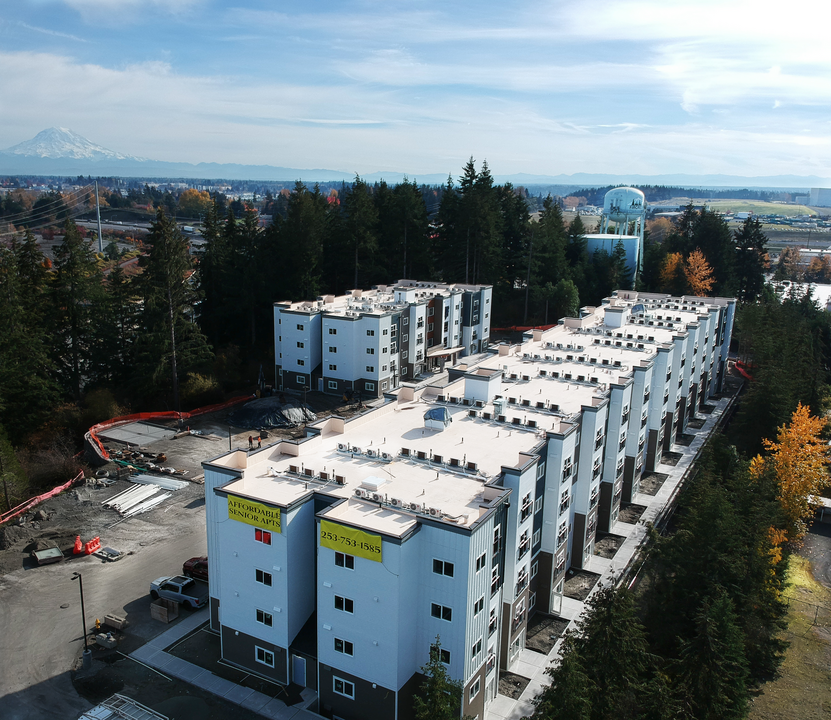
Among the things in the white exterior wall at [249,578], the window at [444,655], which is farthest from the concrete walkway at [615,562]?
the white exterior wall at [249,578]

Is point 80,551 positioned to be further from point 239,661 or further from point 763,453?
point 763,453

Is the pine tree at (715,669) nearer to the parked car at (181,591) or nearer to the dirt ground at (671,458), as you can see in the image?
the parked car at (181,591)

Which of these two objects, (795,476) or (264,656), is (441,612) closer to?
(264,656)

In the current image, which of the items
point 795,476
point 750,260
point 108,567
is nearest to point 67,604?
point 108,567

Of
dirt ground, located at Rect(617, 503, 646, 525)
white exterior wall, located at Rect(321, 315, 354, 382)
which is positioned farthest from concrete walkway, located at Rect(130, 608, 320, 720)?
white exterior wall, located at Rect(321, 315, 354, 382)

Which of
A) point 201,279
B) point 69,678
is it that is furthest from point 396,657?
point 201,279

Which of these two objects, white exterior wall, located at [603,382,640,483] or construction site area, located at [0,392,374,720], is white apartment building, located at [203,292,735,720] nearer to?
white exterior wall, located at [603,382,640,483]
